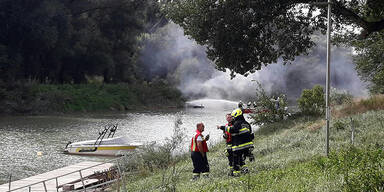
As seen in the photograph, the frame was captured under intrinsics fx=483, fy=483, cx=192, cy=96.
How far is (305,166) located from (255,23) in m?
9.98

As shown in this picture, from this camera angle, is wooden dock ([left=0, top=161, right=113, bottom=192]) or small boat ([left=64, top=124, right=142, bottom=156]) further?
small boat ([left=64, top=124, right=142, bottom=156])

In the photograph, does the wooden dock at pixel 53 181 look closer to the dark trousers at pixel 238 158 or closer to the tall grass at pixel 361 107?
the dark trousers at pixel 238 158

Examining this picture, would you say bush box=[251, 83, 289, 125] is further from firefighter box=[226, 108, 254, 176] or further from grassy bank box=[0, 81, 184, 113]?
grassy bank box=[0, 81, 184, 113]

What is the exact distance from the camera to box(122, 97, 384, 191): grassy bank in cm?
941

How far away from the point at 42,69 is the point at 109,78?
34.3 feet

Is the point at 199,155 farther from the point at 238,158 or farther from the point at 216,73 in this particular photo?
the point at 216,73

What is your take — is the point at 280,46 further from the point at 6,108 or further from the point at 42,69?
the point at 42,69

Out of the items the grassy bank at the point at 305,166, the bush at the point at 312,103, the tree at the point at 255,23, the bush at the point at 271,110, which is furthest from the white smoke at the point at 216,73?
Result: the grassy bank at the point at 305,166

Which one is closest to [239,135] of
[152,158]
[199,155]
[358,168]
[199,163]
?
[199,155]

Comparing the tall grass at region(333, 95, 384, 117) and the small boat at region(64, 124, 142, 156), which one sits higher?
the tall grass at region(333, 95, 384, 117)

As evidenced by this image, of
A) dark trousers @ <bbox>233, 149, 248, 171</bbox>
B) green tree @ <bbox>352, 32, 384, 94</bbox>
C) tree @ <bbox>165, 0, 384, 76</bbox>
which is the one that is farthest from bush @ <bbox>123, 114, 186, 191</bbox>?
green tree @ <bbox>352, 32, 384, 94</bbox>

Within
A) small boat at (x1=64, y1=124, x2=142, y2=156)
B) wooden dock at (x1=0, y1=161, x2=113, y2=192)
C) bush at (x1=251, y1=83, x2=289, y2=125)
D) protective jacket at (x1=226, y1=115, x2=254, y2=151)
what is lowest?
wooden dock at (x1=0, y1=161, x2=113, y2=192)

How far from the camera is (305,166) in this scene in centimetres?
1245

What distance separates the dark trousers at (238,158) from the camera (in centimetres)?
1393
